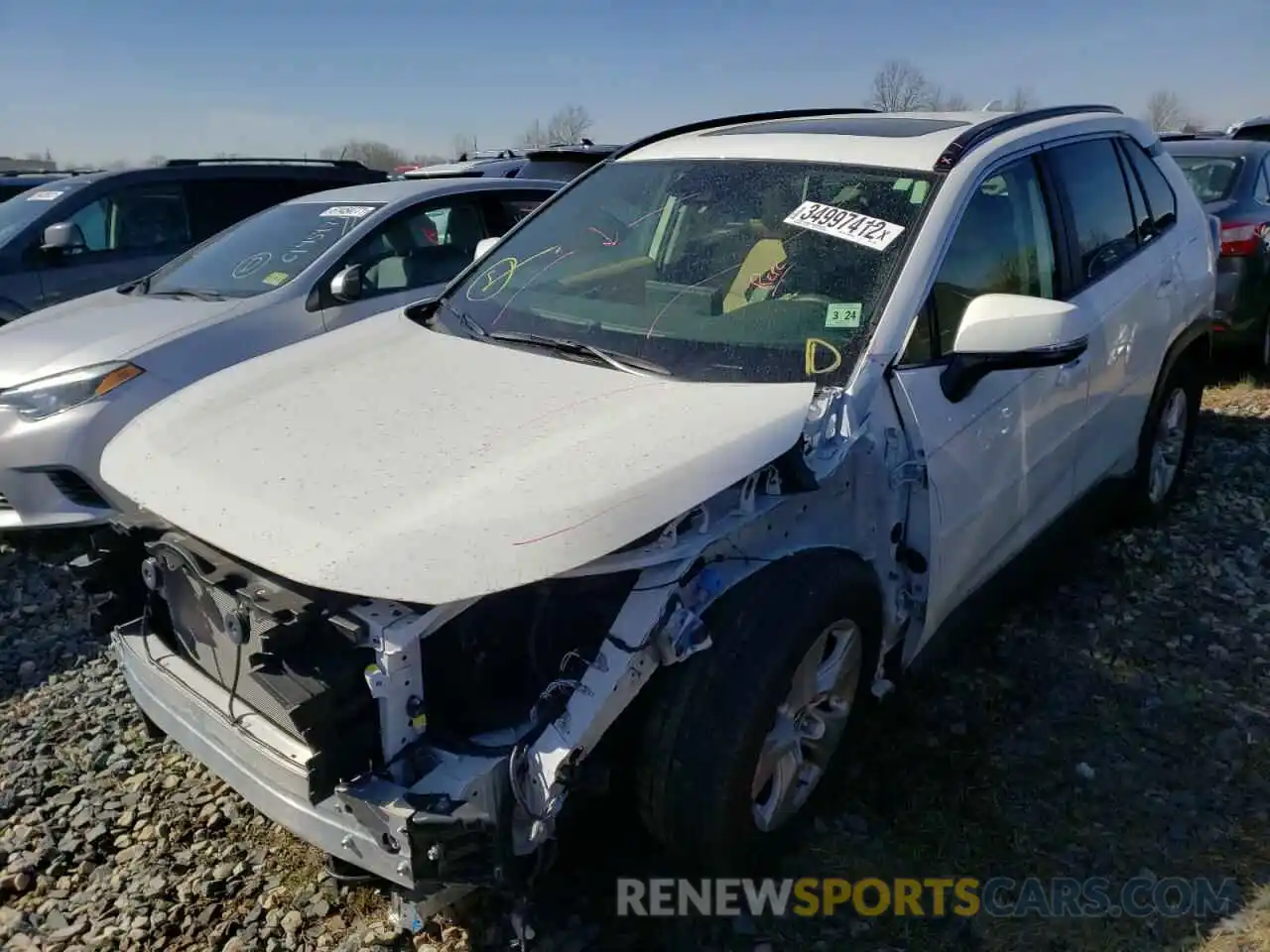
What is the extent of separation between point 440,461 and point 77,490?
9.99 ft

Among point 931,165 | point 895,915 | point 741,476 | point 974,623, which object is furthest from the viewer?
point 974,623

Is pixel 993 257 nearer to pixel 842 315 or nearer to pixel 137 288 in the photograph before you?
pixel 842 315

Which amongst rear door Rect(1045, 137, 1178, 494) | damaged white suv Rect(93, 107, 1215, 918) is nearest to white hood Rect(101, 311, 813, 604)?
damaged white suv Rect(93, 107, 1215, 918)

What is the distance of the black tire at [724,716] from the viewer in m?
2.15

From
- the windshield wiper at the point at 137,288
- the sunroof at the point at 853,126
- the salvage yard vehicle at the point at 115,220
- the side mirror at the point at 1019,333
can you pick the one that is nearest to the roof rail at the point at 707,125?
the sunroof at the point at 853,126

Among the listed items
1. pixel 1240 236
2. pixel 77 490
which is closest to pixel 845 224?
pixel 77 490

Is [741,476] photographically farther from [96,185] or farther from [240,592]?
[96,185]

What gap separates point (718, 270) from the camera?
2.95 m

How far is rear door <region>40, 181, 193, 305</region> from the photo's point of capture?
7.06 meters

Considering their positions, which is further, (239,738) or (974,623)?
(974,623)

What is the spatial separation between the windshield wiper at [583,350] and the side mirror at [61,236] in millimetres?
5213

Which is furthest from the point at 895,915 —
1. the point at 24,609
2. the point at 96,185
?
the point at 96,185

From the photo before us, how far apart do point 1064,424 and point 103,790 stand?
325cm

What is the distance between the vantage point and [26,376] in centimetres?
448
